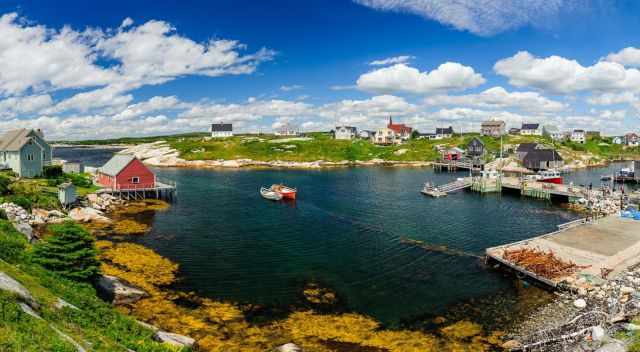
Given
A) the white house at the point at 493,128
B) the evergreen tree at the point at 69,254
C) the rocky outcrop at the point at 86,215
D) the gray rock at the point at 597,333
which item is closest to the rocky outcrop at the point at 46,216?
the rocky outcrop at the point at 86,215

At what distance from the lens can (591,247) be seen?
35.2m

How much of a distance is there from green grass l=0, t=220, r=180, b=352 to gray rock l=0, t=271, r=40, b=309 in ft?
1.35

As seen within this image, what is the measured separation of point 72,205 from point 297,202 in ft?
102

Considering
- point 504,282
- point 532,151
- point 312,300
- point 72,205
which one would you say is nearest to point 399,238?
point 504,282

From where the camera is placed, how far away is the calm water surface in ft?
94.7

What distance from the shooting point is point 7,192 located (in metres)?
48.6

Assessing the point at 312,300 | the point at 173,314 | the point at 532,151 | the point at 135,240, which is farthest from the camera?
the point at 532,151

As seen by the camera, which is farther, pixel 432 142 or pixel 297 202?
pixel 432 142

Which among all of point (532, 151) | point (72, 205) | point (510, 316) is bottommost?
point (510, 316)

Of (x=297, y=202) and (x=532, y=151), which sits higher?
(x=532, y=151)

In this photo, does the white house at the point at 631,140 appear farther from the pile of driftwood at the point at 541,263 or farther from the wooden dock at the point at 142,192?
the wooden dock at the point at 142,192

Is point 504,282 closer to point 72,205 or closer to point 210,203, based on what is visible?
point 210,203

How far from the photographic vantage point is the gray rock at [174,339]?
19.2m

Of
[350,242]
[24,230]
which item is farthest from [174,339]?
[350,242]
